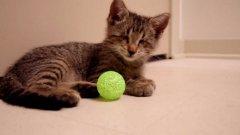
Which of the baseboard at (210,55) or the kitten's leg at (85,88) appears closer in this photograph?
the kitten's leg at (85,88)

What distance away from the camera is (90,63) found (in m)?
1.44

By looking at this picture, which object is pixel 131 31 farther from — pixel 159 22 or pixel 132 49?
pixel 159 22

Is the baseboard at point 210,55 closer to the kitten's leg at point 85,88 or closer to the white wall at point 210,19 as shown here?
the white wall at point 210,19

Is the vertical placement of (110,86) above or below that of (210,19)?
below

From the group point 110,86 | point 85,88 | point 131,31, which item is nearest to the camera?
point 110,86

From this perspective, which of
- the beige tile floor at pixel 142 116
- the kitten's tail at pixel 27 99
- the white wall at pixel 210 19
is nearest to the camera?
the beige tile floor at pixel 142 116

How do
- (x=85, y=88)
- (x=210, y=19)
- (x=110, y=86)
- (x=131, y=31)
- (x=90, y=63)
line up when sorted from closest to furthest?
(x=110, y=86) < (x=85, y=88) < (x=131, y=31) < (x=90, y=63) < (x=210, y=19)

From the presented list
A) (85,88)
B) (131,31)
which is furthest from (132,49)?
(85,88)

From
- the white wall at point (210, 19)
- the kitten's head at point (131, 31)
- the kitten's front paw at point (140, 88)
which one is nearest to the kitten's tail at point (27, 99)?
the kitten's front paw at point (140, 88)

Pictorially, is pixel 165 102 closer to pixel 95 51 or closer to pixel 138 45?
pixel 138 45

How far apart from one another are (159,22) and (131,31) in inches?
8.5

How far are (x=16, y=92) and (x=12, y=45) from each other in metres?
0.57

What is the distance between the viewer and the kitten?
3.71 feet

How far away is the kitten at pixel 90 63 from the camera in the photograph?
44.5 inches
